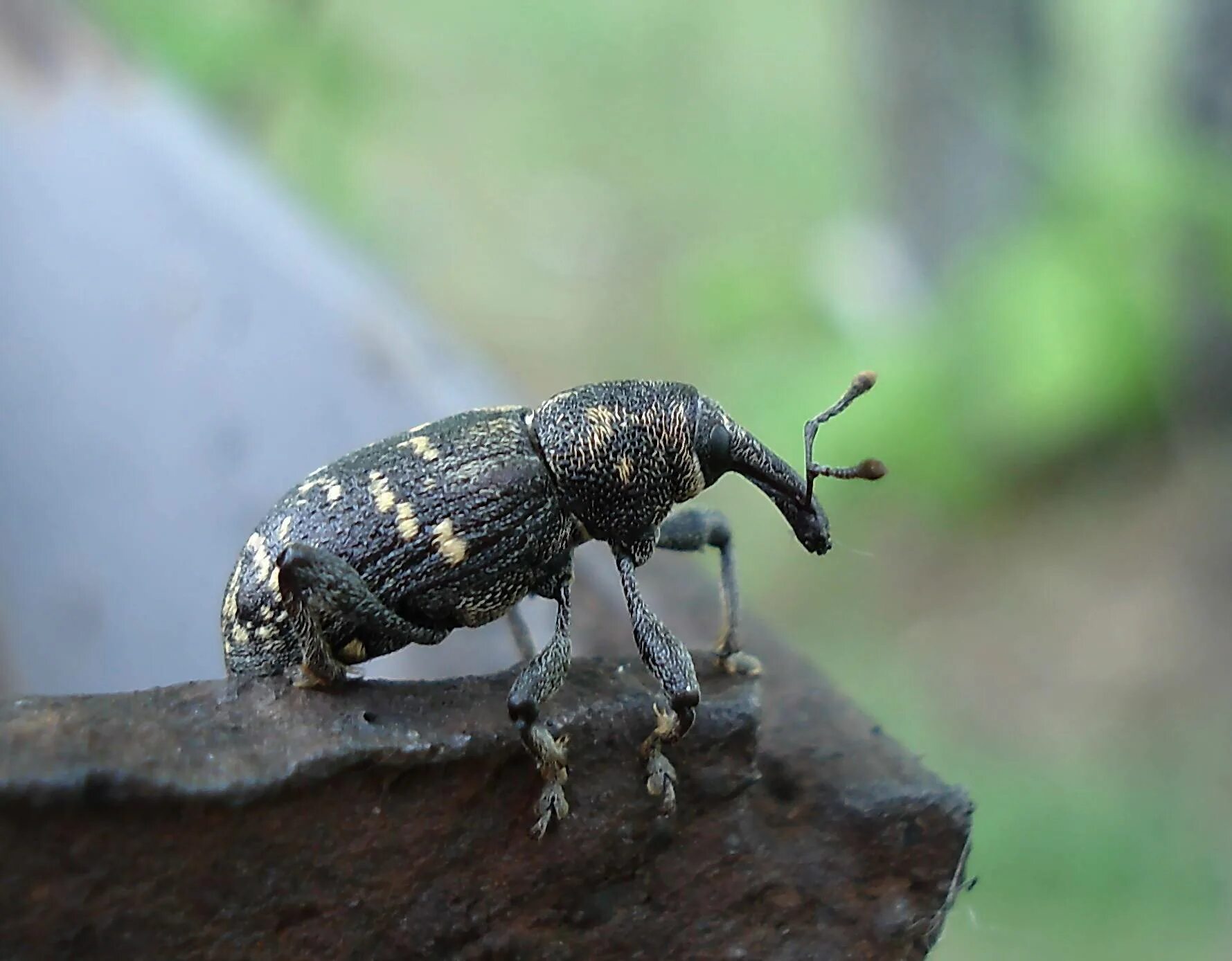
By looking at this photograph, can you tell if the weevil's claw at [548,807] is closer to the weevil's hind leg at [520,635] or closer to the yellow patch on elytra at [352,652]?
the yellow patch on elytra at [352,652]

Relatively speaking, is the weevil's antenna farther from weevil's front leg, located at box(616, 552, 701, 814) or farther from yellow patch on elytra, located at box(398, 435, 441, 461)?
yellow patch on elytra, located at box(398, 435, 441, 461)

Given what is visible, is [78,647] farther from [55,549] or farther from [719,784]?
[719,784]

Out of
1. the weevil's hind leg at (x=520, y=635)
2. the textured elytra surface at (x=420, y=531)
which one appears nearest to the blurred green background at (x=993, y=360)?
the weevil's hind leg at (x=520, y=635)

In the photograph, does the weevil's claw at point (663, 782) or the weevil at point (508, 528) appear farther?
the weevil at point (508, 528)

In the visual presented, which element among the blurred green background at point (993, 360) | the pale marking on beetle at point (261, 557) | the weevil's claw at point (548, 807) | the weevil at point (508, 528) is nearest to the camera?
the weevil's claw at point (548, 807)

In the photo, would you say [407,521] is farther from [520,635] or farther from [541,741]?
[541,741]

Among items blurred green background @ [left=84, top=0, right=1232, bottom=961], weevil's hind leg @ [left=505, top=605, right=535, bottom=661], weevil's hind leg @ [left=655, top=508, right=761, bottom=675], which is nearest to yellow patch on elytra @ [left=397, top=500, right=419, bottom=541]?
weevil's hind leg @ [left=505, top=605, right=535, bottom=661]

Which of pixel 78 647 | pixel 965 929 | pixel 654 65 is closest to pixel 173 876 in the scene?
pixel 78 647
